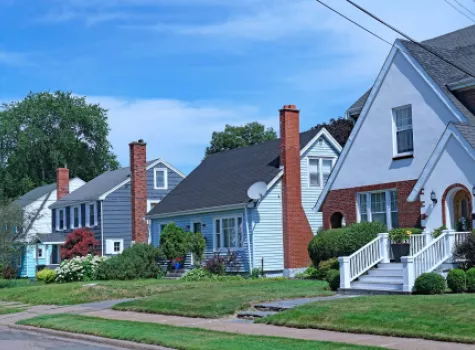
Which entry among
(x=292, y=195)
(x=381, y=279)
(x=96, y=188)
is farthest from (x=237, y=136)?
(x=381, y=279)

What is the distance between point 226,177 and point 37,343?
22255 mm

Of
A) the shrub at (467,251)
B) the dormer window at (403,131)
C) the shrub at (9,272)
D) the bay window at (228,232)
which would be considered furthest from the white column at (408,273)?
the shrub at (9,272)

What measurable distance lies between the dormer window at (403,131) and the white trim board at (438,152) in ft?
6.80

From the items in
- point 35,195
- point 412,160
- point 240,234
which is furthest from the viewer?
point 35,195

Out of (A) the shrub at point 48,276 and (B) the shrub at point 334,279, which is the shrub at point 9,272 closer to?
(A) the shrub at point 48,276

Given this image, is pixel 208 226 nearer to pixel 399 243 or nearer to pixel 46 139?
pixel 399 243

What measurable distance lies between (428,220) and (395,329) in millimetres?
9410

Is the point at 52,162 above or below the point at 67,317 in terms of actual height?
above

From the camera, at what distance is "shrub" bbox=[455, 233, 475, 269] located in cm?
1878

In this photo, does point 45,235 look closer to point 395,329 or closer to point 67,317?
point 67,317

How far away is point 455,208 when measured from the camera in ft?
70.8

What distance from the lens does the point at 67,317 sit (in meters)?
19.8

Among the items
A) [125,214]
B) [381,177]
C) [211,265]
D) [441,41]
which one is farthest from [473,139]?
[125,214]

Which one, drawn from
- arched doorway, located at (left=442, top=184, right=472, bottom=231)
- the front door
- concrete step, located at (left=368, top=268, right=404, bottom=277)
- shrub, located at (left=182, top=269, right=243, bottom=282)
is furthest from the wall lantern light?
shrub, located at (left=182, top=269, right=243, bottom=282)
